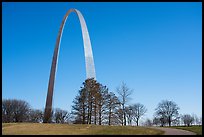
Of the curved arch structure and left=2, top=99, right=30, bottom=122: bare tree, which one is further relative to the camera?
left=2, top=99, right=30, bottom=122: bare tree

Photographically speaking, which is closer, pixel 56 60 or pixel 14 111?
pixel 56 60

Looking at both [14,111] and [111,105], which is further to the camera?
[14,111]

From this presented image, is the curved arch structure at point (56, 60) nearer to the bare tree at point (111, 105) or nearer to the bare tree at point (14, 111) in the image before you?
the bare tree at point (111, 105)

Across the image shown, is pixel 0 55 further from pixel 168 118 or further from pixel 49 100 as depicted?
pixel 168 118

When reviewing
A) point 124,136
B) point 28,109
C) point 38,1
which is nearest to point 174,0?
point 38,1

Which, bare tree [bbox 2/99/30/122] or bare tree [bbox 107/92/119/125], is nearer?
bare tree [bbox 107/92/119/125]

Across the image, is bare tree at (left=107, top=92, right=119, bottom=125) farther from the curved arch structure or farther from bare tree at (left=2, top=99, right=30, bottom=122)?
bare tree at (left=2, top=99, right=30, bottom=122)

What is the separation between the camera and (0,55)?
20.4 m

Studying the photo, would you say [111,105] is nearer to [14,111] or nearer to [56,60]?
[56,60]

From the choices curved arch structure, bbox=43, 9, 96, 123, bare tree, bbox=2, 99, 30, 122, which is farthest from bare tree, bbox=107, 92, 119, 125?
bare tree, bbox=2, 99, 30, 122

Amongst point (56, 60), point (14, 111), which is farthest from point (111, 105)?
point (14, 111)

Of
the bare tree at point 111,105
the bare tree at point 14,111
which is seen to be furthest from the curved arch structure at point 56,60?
the bare tree at point 14,111

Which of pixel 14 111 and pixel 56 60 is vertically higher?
pixel 56 60

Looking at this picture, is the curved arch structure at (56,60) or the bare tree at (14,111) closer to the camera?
the curved arch structure at (56,60)
